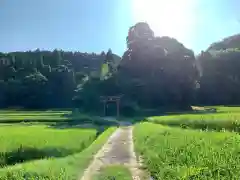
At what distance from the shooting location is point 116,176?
12.7m

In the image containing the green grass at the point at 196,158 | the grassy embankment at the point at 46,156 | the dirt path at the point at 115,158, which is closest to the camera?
the green grass at the point at 196,158

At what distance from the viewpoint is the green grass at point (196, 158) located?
1033cm

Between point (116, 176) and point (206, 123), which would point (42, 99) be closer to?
point (206, 123)

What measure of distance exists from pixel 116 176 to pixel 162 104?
4133cm

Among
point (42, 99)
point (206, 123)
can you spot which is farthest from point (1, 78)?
point (206, 123)

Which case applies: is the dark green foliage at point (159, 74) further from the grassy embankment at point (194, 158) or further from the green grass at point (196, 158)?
the green grass at point (196, 158)

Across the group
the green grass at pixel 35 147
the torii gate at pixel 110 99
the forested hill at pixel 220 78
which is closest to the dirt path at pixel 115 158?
the green grass at pixel 35 147

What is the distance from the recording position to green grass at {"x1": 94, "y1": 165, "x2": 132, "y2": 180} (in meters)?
12.6

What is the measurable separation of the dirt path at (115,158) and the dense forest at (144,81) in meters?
29.1

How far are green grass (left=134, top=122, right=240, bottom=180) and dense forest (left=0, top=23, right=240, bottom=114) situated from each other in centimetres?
3476

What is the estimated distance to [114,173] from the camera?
13.3 meters

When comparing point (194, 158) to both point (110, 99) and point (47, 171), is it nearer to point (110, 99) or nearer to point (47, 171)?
point (47, 171)

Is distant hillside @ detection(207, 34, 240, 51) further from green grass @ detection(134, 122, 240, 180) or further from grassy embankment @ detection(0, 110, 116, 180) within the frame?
green grass @ detection(134, 122, 240, 180)

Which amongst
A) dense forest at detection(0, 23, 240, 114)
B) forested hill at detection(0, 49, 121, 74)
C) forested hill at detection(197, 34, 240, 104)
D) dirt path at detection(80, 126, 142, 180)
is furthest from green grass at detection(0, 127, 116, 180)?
forested hill at detection(0, 49, 121, 74)
